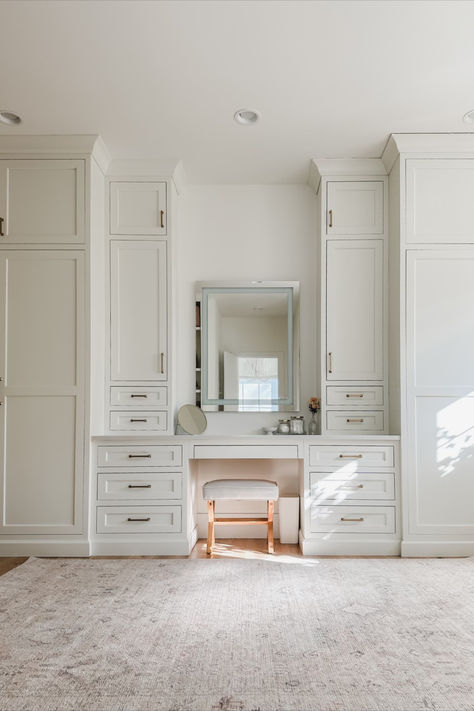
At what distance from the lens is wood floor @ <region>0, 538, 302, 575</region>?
3.70 metres

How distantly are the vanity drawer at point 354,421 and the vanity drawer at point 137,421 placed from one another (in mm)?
1166

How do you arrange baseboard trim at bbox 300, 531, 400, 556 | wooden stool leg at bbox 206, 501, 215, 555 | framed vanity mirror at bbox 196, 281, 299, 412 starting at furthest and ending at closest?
1. framed vanity mirror at bbox 196, 281, 299, 412
2. wooden stool leg at bbox 206, 501, 215, 555
3. baseboard trim at bbox 300, 531, 400, 556

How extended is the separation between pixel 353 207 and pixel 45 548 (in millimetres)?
3076

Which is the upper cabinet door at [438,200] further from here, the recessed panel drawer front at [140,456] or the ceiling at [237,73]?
the recessed panel drawer front at [140,456]

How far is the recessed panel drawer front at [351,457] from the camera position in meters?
3.84

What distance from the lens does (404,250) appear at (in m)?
3.85

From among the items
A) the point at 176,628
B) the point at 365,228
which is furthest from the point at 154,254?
the point at 176,628

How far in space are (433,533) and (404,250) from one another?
5.99ft

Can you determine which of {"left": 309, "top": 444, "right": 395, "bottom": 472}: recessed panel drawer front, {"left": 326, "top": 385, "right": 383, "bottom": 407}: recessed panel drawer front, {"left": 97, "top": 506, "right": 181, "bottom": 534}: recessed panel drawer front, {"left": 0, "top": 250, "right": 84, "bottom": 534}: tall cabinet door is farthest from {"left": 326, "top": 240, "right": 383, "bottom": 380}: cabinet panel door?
{"left": 0, "top": 250, "right": 84, "bottom": 534}: tall cabinet door

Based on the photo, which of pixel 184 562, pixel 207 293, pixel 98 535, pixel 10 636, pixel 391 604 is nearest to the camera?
pixel 10 636

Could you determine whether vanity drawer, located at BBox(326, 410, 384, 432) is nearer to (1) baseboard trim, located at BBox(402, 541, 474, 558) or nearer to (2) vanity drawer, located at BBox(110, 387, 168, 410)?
(1) baseboard trim, located at BBox(402, 541, 474, 558)

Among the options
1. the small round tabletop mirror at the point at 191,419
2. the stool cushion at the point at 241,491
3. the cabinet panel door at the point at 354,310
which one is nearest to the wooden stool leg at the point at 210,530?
the stool cushion at the point at 241,491

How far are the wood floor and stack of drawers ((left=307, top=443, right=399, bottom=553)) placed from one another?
288mm

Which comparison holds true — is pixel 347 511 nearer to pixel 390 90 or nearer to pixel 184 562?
pixel 184 562
